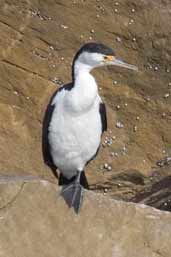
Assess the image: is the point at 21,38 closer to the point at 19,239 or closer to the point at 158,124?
the point at 158,124

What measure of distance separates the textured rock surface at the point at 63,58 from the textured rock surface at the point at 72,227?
8.96 feet

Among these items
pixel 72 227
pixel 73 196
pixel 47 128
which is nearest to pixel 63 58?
pixel 47 128

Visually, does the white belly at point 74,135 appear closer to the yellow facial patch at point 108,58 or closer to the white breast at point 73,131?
the white breast at point 73,131

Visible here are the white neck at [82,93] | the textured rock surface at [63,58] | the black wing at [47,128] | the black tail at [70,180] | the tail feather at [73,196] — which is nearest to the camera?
the tail feather at [73,196]

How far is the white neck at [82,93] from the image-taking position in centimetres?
734

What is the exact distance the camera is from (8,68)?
9273mm

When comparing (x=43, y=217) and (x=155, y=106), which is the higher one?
(x=43, y=217)

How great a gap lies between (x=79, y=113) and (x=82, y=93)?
163mm

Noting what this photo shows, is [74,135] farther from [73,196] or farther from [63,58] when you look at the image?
[63,58]

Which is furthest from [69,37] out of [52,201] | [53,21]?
[52,201]

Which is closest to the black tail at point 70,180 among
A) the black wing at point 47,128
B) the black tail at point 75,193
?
the black tail at point 75,193

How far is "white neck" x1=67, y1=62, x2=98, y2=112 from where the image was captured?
24.1 feet

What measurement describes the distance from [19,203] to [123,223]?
2.22ft

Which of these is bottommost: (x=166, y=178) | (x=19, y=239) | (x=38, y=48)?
(x=166, y=178)
